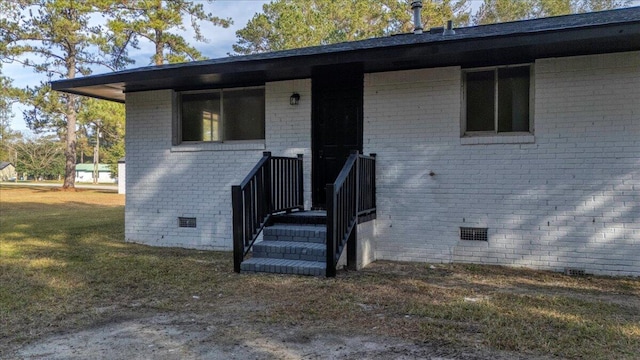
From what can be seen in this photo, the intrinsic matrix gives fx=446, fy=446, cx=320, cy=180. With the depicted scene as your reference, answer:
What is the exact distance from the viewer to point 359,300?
14.4 feet

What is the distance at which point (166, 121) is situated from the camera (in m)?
7.95

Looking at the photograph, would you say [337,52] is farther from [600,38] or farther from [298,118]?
[600,38]

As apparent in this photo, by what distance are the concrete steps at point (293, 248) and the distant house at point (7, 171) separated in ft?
219

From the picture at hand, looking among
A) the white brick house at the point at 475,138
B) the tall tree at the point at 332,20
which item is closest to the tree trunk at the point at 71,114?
the tall tree at the point at 332,20

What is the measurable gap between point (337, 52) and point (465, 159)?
2.31m

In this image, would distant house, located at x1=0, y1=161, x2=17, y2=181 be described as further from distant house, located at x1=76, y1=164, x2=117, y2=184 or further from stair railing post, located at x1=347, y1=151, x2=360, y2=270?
stair railing post, located at x1=347, y1=151, x2=360, y2=270

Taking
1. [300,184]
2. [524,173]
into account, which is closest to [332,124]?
[300,184]

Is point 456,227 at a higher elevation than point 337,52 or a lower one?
lower

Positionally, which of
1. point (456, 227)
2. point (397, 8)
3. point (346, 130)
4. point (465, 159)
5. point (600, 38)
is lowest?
point (456, 227)

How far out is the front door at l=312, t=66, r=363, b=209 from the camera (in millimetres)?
6875

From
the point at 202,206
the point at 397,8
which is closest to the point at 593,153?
the point at 202,206

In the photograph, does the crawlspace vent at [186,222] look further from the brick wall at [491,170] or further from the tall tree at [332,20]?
the tall tree at [332,20]

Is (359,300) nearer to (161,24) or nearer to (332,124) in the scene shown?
(332,124)

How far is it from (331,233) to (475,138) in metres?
2.60
